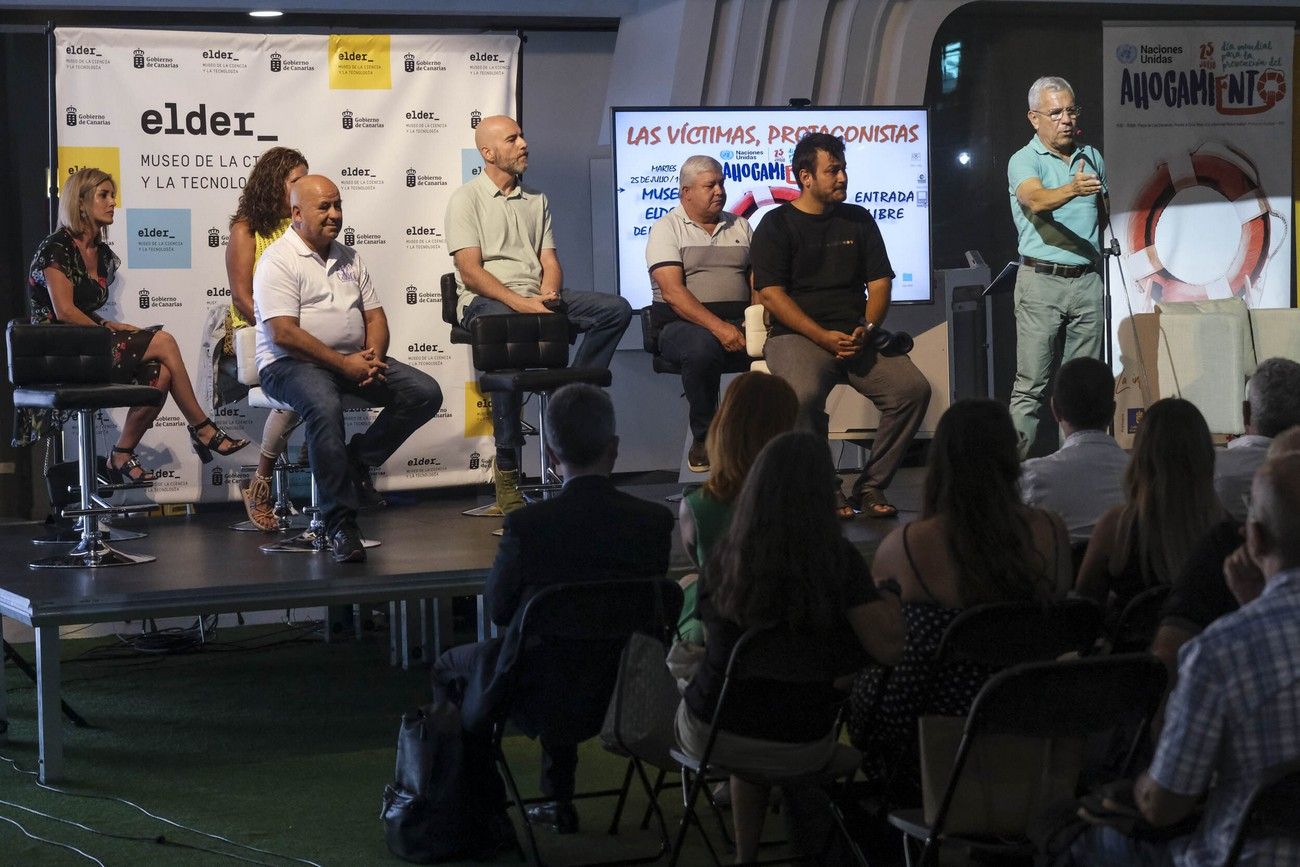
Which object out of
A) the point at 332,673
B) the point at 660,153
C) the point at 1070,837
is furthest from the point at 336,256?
the point at 1070,837

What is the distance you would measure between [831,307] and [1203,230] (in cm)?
410

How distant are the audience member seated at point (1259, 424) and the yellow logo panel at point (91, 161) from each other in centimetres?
504

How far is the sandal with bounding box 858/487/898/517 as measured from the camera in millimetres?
5332

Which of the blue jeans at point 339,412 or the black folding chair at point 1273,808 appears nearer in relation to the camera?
the black folding chair at point 1273,808

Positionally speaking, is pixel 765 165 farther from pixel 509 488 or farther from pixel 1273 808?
pixel 1273 808

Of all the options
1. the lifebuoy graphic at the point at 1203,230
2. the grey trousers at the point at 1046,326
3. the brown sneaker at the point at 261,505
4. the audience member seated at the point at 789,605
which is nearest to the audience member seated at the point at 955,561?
the audience member seated at the point at 789,605

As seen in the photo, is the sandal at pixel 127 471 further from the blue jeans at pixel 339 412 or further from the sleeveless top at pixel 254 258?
the blue jeans at pixel 339 412

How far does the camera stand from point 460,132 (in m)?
7.12

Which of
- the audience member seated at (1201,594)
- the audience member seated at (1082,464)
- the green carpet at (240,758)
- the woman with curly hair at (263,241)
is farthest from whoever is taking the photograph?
the woman with curly hair at (263,241)

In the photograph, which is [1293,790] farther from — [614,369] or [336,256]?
[614,369]

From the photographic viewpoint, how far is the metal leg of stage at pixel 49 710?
12.7 ft

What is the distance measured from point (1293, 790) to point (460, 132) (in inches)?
232

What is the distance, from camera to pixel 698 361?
18.7ft

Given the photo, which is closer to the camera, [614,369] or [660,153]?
[660,153]
